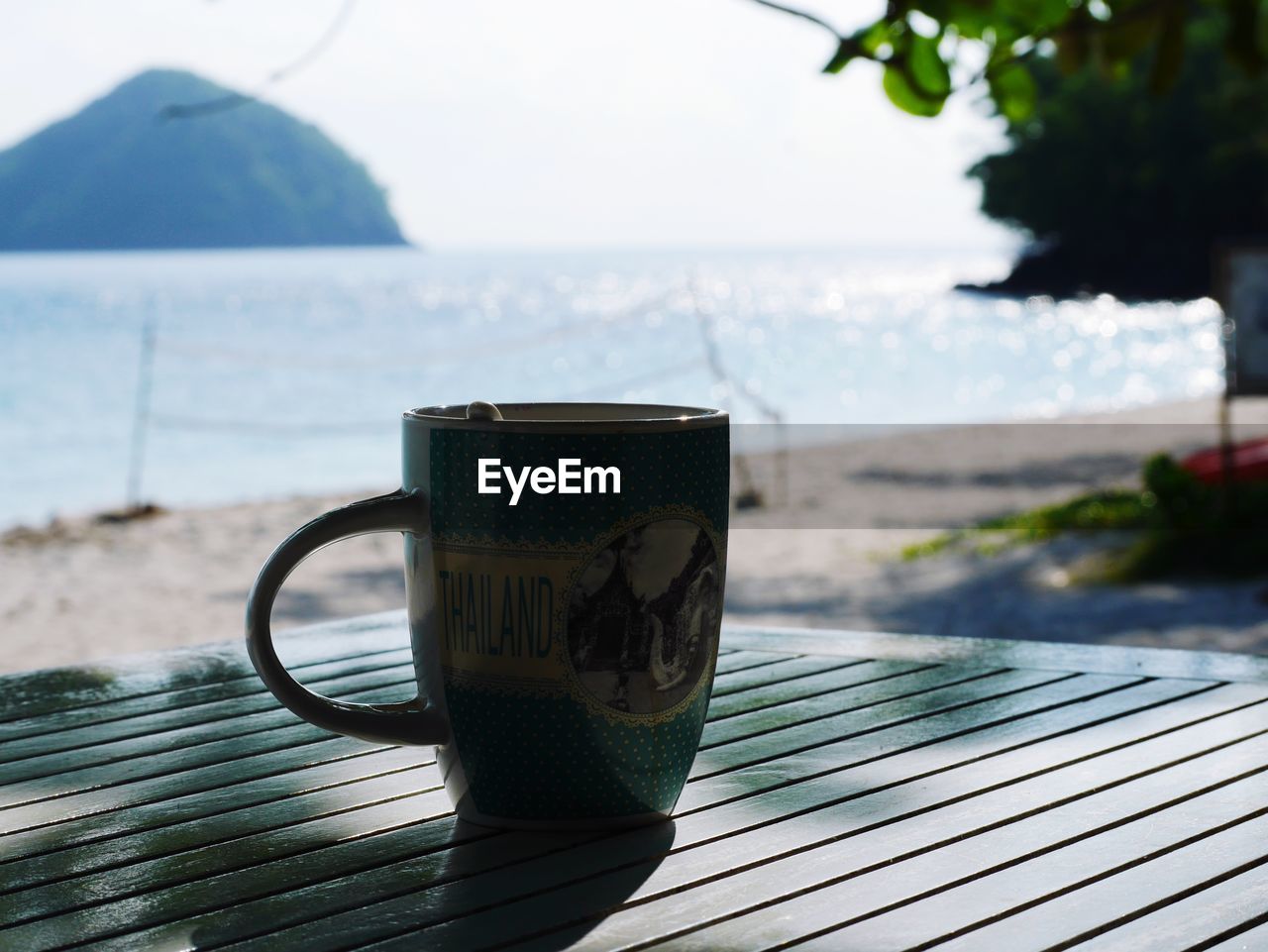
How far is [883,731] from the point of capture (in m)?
0.92

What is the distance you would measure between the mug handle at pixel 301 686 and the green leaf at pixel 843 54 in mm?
591

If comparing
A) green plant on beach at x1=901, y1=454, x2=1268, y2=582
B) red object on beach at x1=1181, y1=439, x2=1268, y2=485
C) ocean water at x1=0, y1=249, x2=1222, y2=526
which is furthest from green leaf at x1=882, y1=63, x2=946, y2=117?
ocean water at x1=0, y1=249, x2=1222, y2=526

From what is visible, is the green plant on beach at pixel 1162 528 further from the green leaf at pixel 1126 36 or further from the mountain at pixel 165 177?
the mountain at pixel 165 177

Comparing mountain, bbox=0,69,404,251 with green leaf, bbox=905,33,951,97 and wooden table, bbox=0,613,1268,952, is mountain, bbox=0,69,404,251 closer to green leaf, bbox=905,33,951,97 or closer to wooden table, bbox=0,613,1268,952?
green leaf, bbox=905,33,951,97

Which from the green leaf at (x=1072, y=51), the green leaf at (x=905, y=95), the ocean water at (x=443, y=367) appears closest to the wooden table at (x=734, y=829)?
the green leaf at (x=905, y=95)

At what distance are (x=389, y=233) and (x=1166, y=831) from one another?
9411cm

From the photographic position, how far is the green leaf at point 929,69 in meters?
1.17

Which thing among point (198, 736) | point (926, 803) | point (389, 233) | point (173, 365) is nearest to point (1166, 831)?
point (926, 803)

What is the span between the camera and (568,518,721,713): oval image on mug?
2.31 feet

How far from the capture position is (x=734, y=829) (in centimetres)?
73

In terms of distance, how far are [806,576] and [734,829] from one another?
5143mm

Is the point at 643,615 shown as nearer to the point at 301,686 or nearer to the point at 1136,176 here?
the point at 301,686

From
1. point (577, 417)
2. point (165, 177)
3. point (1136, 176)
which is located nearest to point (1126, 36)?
point (577, 417)

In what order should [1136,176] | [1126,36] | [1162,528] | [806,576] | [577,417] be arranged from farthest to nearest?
[1136,176], [806,576], [1162,528], [1126,36], [577,417]
